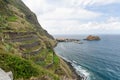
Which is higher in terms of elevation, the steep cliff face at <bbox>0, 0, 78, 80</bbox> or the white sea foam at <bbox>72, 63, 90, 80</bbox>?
the steep cliff face at <bbox>0, 0, 78, 80</bbox>

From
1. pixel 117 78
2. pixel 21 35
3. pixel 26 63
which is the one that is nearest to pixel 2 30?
pixel 21 35

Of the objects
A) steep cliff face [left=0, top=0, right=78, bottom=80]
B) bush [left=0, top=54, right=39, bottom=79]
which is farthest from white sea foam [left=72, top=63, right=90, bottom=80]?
bush [left=0, top=54, right=39, bottom=79]

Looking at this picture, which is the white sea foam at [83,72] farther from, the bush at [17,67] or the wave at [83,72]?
the bush at [17,67]

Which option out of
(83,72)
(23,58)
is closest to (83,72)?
(83,72)

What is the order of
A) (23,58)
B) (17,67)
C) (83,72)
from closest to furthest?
(17,67), (23,58), (83,72)

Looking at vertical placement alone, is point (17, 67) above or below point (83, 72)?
above

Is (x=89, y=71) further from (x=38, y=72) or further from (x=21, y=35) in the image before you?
(x=38, y=72)

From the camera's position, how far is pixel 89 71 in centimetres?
8306

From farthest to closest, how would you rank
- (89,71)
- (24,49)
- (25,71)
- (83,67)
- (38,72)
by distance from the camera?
(83,67), (89,71), (24,49), (38,72), (25,71)

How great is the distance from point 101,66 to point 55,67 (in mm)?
33266

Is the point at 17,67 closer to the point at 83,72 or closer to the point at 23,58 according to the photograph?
the point at 23,58

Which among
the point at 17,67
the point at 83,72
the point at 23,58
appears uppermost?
the point at 23,58

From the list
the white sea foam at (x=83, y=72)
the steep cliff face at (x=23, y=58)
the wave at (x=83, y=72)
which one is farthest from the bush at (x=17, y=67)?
the white sea foam at (x=83, y=72)

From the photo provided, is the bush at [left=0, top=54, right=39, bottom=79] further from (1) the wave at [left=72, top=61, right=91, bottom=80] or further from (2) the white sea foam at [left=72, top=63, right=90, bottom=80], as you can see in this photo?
(2) the white sea foam at [left=72, top=63, right=90, bottom=80]
